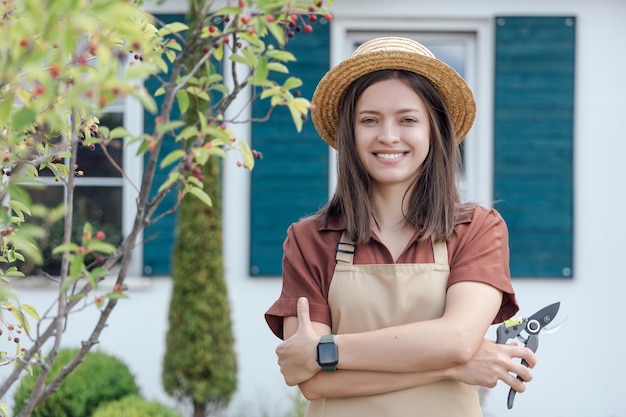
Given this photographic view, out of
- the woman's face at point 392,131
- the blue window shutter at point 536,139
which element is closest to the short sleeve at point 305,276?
the woman's face at point 392,131

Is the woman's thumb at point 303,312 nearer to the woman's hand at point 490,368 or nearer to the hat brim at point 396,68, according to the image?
the woman's hand at point 490,368

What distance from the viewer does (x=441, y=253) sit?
2.16 meters

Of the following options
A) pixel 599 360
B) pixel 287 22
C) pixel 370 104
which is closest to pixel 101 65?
pixel 287 22

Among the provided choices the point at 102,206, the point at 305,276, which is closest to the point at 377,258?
the point at 305,276

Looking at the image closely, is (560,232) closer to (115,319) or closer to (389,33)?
(389,33)

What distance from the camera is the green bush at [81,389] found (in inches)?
192

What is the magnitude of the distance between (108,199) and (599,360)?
10.9 ft

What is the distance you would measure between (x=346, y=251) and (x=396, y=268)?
0.13 meters

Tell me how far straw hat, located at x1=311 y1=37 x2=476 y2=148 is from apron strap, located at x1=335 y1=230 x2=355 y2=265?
33cm

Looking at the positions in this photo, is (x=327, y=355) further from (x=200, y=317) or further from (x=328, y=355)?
(x=200, y=317)

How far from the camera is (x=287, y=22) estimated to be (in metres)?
1.65

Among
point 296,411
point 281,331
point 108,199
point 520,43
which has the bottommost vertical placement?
point 296,411

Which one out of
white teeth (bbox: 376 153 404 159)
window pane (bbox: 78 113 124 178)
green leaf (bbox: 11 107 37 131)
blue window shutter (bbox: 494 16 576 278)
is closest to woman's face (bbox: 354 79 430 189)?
white teeth (bbox: 376 153 404 159)

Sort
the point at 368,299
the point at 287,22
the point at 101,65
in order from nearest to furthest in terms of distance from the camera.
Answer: the point at 101,65 → the point at 287,22 → the point at 368,299
